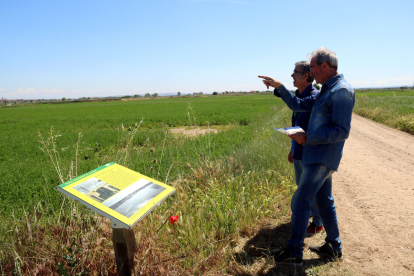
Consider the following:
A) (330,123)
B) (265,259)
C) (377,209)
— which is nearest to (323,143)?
→ (330,123)

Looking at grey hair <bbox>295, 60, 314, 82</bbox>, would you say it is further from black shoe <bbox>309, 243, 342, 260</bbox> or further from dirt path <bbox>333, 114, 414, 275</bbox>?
dirt path <bbox>333, 114, 414, 275</bbox>

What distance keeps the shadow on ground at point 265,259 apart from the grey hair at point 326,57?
194cm

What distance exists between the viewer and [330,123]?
90.0 inches

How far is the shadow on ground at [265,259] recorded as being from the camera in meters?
2.43

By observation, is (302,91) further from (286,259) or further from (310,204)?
(286,259)

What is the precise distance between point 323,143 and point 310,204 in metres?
0.63

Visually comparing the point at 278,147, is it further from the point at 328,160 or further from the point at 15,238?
the point at 15,238

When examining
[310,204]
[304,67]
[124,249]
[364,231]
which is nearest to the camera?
[124,249]

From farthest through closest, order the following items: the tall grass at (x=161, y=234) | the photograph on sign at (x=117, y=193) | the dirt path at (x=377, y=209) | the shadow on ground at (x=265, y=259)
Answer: the dirt path at (x=377, y=209) → the shadow on ground at (x=265, y=259) → the tall grass at (x=161, y=234) → the photograph on sign at (x=117, y=193)

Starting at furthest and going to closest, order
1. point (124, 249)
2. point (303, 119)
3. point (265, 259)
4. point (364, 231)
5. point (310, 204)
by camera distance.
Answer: point (364, 231) → point (303, 119) → point (265, 259) → point (310, 204) → point (124, 249)

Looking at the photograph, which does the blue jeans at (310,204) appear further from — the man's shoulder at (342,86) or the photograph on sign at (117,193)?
the photograph on sign at (117,193)

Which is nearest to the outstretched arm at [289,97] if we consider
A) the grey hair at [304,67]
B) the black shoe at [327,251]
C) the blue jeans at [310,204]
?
the grey hair at [304,67]

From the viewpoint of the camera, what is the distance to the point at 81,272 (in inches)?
76.6

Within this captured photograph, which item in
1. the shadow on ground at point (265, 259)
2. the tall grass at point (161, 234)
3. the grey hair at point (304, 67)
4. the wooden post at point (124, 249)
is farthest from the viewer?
the grey hair at point (304, 67)
